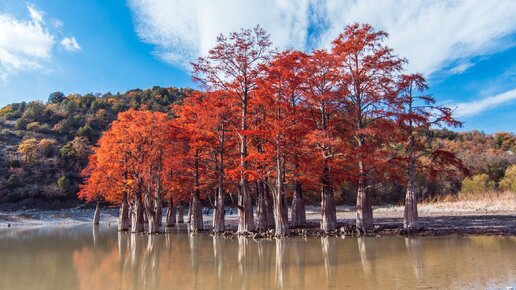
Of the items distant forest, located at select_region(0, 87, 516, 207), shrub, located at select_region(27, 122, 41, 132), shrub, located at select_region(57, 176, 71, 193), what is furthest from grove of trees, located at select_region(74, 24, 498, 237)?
shrub, located at select_region(27, 122, 41, 132)

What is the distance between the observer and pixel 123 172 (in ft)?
97.9

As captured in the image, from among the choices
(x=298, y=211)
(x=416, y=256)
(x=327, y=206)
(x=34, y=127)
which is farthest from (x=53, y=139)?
(x=416, y=256)

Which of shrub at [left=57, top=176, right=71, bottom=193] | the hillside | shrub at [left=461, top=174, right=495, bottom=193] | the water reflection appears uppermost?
the hillside

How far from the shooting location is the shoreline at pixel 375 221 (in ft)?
67.2

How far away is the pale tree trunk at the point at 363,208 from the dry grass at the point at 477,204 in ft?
60.3

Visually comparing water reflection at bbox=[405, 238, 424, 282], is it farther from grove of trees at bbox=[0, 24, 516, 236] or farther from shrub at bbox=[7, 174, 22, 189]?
shrub at bbox=[7, 174, 22, 189]

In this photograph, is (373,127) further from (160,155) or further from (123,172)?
(123,172)

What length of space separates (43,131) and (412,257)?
7167 cm

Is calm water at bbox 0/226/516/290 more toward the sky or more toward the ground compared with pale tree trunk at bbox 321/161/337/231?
more toward the ground

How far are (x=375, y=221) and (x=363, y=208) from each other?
393 inches

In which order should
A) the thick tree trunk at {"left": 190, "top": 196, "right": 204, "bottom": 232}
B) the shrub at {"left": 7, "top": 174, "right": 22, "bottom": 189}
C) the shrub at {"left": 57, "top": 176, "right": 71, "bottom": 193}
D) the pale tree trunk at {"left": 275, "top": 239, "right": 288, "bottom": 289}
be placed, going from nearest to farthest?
the pale tree trunk at {"left": 275, "top": 239, "right": 288, "bottom": 289} < the thick tree trunk at {"left": 190, "top": 196, "right": 204, "bottom": 232} < the shrub at {"left": 7, "top": 174, "right": 22, "bottom": 189} < the shrub at {"left": 57, "top": 176, "right": 71, "bottom": 193}

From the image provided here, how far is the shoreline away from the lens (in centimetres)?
2047

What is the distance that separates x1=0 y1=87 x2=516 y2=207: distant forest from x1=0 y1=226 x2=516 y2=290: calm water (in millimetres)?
19089

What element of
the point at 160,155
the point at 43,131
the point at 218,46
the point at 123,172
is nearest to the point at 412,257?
the point at 218,46
